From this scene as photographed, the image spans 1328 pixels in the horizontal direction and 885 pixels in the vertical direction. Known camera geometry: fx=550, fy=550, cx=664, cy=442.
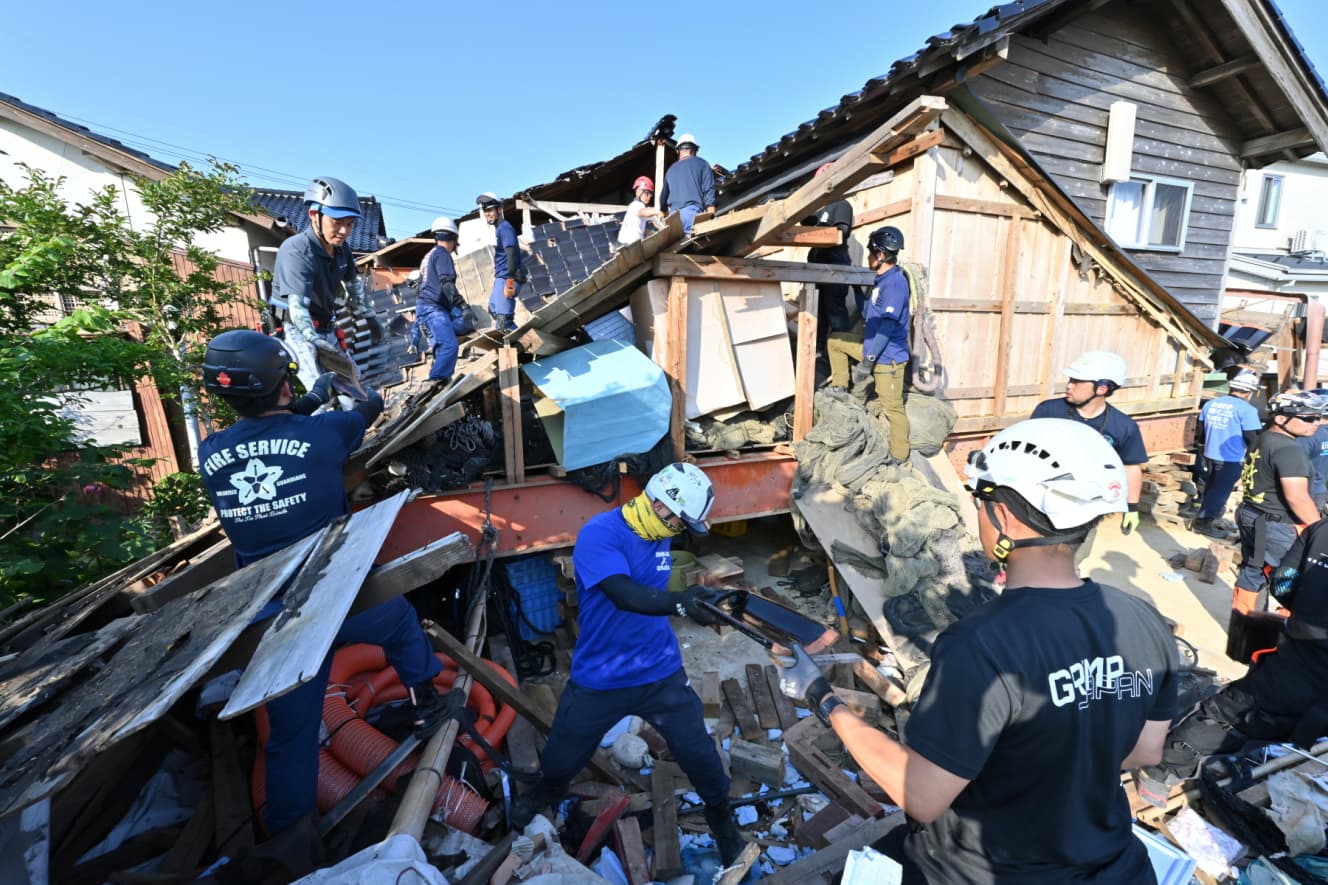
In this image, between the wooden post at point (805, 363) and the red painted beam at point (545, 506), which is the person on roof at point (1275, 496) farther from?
the red painted beam at point (545, 506)

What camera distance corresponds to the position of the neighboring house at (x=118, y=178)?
31.0ft

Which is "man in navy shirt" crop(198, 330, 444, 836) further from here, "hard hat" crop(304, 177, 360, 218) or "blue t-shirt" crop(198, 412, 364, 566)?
"hard hat" crop(304, 177, 360, 218)

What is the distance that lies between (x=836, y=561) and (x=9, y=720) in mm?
4898

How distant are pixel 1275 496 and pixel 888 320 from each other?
3276 mm

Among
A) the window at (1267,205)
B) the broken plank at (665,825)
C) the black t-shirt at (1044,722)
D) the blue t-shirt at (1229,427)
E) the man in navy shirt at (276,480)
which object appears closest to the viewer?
the black t-shirt at (1044,722)

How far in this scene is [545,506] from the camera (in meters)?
4.79

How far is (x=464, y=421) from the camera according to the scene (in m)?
4.95

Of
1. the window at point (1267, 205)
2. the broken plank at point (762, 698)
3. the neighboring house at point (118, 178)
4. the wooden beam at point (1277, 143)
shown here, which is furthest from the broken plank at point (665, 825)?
the window at point (1267, 205)

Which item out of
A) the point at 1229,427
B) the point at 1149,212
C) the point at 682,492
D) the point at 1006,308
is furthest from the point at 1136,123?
the point at 682,492

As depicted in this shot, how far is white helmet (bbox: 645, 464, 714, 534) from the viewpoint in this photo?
9.10 ft

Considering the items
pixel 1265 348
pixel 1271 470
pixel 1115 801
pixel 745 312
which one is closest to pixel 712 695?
pixel 1115 801

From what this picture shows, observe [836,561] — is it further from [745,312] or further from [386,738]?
[386,738]

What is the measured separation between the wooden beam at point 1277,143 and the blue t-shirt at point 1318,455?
22.6 feet

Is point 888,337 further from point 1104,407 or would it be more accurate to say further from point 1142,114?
point 1142,114
